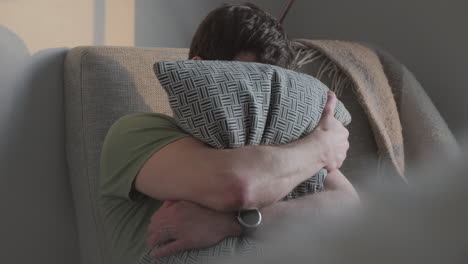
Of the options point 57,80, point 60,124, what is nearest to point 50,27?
point 57,80

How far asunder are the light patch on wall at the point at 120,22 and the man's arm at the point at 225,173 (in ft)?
2.25

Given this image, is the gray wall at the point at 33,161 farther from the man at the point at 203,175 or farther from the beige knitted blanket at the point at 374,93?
the beige knitted blanket at the point at 374,93

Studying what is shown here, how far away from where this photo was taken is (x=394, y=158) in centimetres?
146

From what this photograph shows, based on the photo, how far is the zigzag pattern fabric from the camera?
84 centimetres

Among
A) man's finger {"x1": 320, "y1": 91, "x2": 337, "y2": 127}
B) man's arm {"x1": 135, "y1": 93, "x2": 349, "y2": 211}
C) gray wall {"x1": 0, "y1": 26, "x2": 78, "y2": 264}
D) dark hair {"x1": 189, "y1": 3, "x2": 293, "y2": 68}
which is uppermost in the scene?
dark hair {"x1": 189, "y1": 3, "x2": 293, "y2": 68}

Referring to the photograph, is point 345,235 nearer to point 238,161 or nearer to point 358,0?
point 238,161

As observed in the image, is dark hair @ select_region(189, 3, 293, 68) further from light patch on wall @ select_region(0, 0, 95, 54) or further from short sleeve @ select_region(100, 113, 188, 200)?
light patch on wall @ select_region(0, 0, 95, 54)

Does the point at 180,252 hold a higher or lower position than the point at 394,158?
higher

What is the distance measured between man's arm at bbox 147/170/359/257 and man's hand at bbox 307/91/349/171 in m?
0.11

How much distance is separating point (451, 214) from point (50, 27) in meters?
1.10

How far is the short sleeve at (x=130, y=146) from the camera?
35.7 inches

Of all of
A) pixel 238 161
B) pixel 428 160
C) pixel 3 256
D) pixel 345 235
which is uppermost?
pixel 345 235

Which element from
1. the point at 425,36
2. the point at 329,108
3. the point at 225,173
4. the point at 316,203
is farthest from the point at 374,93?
Answer: the point at 225,173

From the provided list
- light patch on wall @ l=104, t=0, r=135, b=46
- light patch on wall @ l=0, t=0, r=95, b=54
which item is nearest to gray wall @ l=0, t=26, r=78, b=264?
light patch on wall @ l=0, t=0, r=95, b=54
